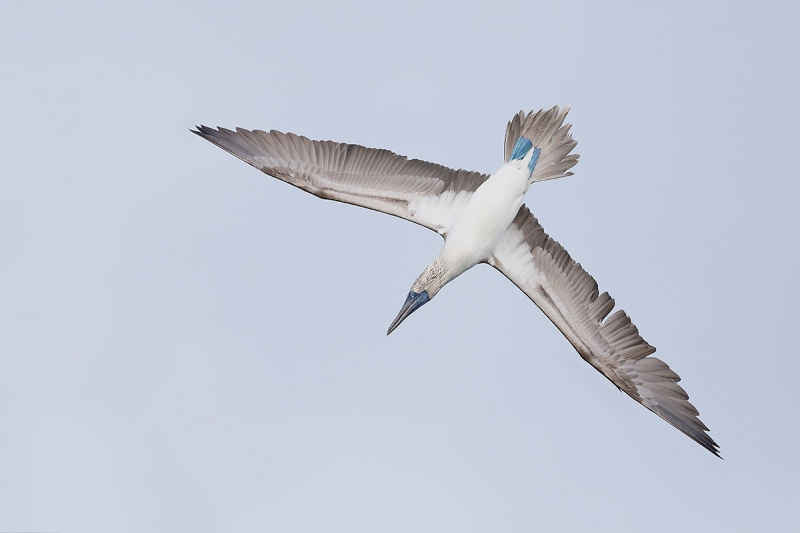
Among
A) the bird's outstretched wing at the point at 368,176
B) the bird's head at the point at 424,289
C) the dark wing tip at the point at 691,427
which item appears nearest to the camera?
the dark wing tip at the point at 691,427

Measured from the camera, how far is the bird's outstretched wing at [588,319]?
46.0 feet

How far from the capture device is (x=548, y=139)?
47.2ft

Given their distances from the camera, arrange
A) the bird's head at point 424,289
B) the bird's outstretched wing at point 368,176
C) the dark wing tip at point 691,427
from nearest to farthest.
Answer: the dark wing tip at point 691,427
the bird's head at point 424,289
the bird's outstretched wing at point 368,176

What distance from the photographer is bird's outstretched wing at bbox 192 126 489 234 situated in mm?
14648

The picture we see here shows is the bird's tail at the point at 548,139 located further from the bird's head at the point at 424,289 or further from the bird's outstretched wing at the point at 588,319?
the bird's head at the point at 424,289

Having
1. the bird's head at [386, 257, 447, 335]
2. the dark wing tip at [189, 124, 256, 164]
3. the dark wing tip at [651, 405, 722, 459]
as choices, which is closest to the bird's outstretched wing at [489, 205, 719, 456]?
the dark wing tip at [651, 405, 722, 459]

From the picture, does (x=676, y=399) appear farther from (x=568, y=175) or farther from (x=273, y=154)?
(x=273, y=154)

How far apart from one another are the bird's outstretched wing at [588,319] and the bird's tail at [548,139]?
54 cm

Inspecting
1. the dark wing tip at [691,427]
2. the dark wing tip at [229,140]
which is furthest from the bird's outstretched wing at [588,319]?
the dark wing tip at [229,140]

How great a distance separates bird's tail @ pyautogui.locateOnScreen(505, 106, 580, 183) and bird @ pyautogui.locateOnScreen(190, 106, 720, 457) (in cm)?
1

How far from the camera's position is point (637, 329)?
46.8 ft

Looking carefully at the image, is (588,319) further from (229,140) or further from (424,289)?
(229,140)

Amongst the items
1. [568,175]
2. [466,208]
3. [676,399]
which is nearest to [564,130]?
[568,175]

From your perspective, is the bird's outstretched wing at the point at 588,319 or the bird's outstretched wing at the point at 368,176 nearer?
the bird's outstretched wing at the point at 588,319
